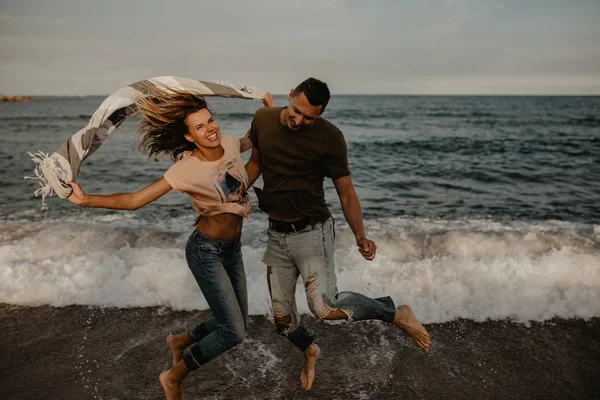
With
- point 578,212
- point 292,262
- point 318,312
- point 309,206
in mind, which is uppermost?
point 309,206

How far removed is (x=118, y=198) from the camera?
9.05 feet

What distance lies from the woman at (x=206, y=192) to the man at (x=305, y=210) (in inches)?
9.3

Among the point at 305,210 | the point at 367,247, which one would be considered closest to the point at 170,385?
the point at 305,210

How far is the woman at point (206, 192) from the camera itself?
299 centimetres

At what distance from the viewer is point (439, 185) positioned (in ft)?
43.0

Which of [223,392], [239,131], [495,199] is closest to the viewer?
[223,392]

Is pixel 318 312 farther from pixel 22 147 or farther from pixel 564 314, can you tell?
pixel 22 147

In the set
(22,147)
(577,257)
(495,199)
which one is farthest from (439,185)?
(22,147)

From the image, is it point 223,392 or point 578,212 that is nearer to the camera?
point 223,392

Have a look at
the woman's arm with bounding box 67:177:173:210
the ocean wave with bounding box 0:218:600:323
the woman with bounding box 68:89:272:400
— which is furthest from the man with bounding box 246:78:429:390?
the ocean wave with bounding box 0:218:600:323

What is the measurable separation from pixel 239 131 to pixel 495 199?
→ 18.2m

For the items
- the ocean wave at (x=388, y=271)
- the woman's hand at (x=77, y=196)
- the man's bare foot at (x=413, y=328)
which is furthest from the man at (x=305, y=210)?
the ocean wave at (x=388, y=271)

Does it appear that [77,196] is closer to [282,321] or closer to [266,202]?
[266,202]

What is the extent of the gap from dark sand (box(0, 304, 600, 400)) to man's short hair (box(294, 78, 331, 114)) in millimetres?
2220
